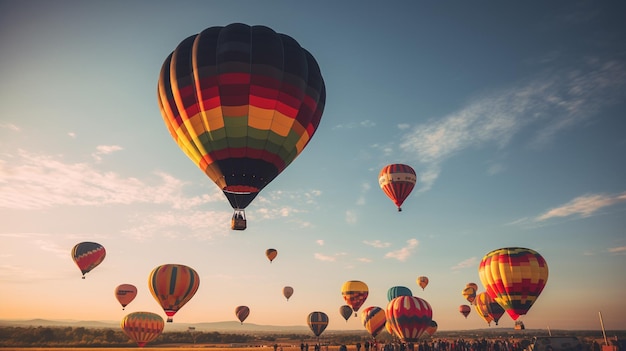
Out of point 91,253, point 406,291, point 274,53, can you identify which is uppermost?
point 274,53

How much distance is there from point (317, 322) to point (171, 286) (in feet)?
63.2

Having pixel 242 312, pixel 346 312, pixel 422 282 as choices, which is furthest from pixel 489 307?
pixel 242 312

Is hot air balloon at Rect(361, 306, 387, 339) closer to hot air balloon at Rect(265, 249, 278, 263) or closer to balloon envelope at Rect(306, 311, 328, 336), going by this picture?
balloon envelope at Rect(306, 311, 328, 336)

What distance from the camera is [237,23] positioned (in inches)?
813

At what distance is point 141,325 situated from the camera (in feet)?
117

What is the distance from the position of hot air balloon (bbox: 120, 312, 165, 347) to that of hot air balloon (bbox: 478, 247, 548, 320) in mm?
30811

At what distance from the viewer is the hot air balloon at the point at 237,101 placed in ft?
62.7

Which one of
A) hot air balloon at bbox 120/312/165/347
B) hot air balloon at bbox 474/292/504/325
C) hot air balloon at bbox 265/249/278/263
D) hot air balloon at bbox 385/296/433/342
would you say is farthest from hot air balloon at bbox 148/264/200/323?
hot air balloon at bbox 474/292/504/325

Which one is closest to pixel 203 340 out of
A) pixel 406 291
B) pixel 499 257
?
pixel 406 291

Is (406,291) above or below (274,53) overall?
below

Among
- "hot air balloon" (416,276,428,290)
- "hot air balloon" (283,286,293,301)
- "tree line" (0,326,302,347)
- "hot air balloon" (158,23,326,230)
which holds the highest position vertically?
"hot air balloon" (158,23,326,230)

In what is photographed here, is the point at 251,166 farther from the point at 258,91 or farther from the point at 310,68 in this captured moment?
the point at 310,68

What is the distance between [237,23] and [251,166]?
7.82 m

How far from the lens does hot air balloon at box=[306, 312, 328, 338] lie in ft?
150
